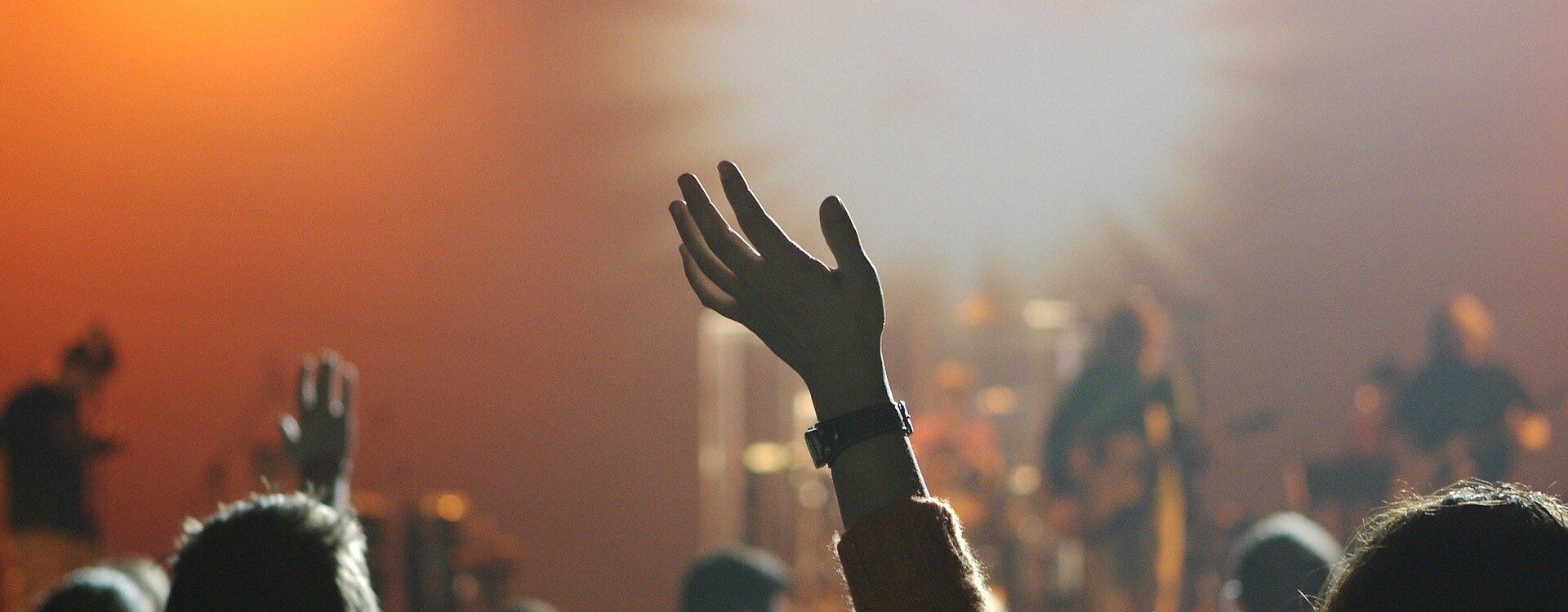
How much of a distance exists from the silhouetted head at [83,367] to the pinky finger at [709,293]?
19.9 feet

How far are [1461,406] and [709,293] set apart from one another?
24.1ft

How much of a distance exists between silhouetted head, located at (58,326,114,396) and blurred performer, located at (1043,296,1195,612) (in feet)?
14.7

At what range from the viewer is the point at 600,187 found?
9.36 m

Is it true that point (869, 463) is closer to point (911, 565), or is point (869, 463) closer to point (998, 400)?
point (911, 565)

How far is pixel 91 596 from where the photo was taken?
7.55 feet

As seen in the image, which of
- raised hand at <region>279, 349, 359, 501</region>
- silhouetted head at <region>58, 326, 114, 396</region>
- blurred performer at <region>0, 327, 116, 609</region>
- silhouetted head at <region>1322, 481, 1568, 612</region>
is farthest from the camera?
silhouetted head at <region>58, 326, 114, 396</region>

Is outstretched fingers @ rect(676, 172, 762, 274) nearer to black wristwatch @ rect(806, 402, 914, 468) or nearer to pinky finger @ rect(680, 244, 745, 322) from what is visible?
pinky finger @ rect(680, 244, 745, 322)

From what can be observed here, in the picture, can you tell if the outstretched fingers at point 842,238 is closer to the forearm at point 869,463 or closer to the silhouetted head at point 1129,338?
the forearm at point 869,463

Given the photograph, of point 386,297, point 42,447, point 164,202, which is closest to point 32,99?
point 164,202

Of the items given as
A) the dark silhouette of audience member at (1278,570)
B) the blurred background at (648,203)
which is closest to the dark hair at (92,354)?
the blurred background at (648,203)

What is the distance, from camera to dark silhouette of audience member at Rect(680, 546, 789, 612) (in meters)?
3.82

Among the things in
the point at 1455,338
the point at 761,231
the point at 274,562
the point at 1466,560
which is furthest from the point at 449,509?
the point at 1466,560

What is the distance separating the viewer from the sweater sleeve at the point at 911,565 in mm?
1123

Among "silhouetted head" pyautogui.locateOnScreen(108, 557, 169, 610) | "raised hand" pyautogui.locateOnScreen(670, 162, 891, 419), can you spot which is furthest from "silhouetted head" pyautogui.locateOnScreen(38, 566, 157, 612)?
"raised hand" pyautogui.locateOnScreen(670, 162, 891, 419)
